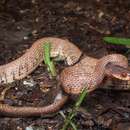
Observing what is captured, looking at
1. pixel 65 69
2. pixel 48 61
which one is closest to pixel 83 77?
pixel 65 69

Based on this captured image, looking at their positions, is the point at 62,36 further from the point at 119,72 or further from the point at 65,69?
the point at 119,72

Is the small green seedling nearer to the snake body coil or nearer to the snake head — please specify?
the snake body coil

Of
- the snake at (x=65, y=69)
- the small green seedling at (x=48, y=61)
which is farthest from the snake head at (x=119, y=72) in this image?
the small green seedling at (x=48, y=61)

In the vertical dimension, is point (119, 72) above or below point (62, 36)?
above

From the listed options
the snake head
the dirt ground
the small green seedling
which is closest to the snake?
the snake head

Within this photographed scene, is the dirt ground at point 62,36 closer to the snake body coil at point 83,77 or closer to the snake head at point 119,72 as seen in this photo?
the snake body coil at point 83,77

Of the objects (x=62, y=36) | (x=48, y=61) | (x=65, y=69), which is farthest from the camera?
(x=62, y=36)

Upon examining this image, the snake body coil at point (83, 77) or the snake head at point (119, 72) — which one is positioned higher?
the snake head at point (119, 72)

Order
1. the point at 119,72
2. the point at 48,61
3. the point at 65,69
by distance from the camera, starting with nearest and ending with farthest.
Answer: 1. the point at 119,72
2. the point at 65,69
3. the point at 48,61
